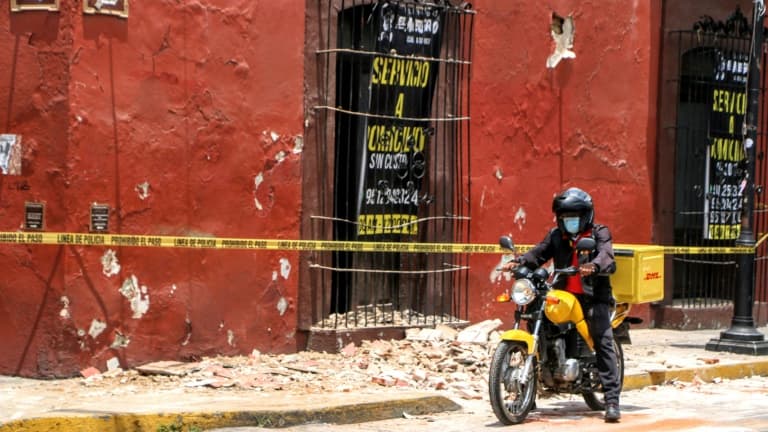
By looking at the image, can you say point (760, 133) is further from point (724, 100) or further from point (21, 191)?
point (21, 191)

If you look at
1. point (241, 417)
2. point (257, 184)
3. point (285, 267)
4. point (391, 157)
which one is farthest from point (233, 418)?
point (391, 157)

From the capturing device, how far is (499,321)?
13344 millimetres

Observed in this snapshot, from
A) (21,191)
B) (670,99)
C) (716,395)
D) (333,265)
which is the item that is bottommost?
(716,395)

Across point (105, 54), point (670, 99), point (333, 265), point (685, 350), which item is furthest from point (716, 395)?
point (105, 54)

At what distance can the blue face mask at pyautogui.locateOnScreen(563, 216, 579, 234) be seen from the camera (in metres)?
9.30

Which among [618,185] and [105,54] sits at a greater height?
[105,54]

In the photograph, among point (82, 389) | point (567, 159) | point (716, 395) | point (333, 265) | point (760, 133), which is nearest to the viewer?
point (82, 389)

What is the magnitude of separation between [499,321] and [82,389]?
512 cm

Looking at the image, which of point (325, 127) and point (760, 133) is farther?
point (760, 133)

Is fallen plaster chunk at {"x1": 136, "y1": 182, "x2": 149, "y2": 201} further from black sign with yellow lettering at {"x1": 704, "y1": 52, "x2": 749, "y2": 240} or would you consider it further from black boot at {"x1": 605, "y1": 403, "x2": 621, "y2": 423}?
black sign with yellow lettering at {"x1": 704, "y1": 52, "x2": 749, "y2": 240}

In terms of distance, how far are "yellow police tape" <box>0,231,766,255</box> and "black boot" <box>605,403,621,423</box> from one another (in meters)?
1.68

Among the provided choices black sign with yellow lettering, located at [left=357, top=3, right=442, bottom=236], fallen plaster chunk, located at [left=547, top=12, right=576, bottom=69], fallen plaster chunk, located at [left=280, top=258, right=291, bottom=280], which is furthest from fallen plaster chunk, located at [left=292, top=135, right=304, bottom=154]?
fallen plaster chunk, located at [left=547, top=12, right=576, bottom=69]

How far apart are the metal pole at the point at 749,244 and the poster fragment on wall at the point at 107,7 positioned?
694cm

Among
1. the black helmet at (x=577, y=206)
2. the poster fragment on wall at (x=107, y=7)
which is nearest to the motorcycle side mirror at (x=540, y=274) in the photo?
the black helmet at (x=577, y=206)
